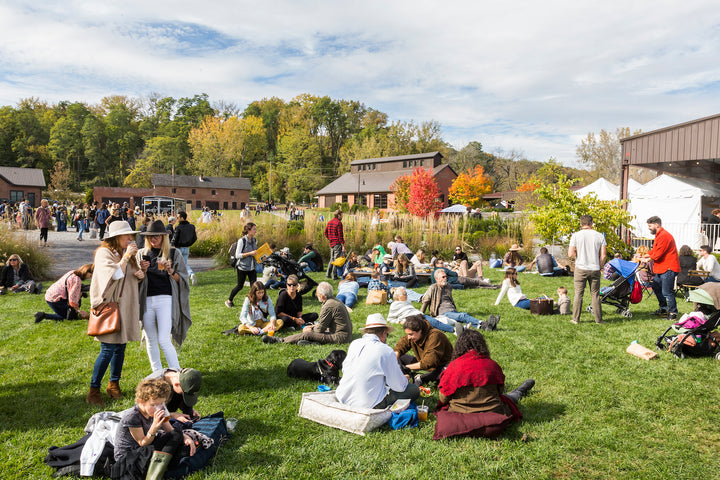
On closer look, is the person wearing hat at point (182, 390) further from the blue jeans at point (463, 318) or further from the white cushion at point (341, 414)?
the blue jeans at point (463, 318)

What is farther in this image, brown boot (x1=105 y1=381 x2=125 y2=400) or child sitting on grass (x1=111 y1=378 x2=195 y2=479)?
brown boot (x1=105 y1=381 x2=125 y2=400)

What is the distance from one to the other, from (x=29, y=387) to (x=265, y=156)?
81.4m

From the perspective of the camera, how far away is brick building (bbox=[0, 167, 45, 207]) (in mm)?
47125

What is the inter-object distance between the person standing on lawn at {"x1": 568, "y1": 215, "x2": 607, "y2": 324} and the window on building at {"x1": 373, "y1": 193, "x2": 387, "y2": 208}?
42.9 meters

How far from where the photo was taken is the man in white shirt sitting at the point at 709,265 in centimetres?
901

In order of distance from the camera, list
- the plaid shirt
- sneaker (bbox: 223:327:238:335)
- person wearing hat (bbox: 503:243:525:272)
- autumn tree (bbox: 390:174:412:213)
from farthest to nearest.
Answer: autumn tree (bbox: 390:174:412:213) < person wearing hat (bbox: 503:243:525:272) < the plaid shirt < sneaker (bbox: 223:327:238:335)

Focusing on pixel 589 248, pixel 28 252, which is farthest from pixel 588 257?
pixel 28 252

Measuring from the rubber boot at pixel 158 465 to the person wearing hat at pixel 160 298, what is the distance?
1309mm

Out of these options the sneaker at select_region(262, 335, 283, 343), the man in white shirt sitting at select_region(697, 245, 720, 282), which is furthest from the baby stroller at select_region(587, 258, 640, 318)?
the sneaker at select_region(262, 335, 283, 343)

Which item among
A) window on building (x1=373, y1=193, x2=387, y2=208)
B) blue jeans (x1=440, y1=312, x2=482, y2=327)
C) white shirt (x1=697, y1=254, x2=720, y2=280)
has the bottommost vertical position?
blue jeans (x1=440, y1=312, x2=482, y2=327)

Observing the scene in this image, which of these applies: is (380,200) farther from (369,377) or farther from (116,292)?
(116,292)

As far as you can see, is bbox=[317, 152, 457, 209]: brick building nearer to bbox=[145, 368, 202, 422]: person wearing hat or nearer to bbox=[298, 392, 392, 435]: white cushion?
bbox=[298, 392, 392, 435]: white cushion

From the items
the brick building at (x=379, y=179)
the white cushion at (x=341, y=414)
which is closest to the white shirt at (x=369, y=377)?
the white cushion at (x=341, y=414)

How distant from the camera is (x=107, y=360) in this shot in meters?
4.14
